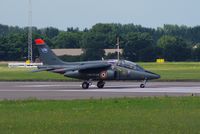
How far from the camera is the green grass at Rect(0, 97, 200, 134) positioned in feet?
55.9

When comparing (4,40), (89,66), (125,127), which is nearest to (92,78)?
(89,66)

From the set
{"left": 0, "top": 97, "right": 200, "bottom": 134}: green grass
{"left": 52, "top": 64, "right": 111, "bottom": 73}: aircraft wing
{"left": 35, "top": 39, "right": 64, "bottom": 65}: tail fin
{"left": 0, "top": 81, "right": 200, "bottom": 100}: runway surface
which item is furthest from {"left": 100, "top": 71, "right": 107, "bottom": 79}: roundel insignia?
{"left": 0, "top": 97, "right": 200, "bottom": 134}: green grass

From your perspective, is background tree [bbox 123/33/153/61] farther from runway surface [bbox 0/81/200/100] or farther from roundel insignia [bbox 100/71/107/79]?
roundel insignia [bbox 100/71/107/79]

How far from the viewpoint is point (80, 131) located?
1673 centimetres

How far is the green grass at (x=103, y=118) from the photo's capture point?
17.0 meters

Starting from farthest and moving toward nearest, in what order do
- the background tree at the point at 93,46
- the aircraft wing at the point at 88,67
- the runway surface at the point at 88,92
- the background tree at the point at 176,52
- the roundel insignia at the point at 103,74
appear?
1. the background tree at the point at 176,52
2. the background tree at the point at 93,46
3. the aircraft wing at the point at 88,67
4. the roundel insignia at the point at 103,74
5. the runway surface at the point at 88,92

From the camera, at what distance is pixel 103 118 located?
19.7 metres

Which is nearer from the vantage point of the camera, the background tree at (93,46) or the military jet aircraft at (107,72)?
the military jet aircraft at (107,72)

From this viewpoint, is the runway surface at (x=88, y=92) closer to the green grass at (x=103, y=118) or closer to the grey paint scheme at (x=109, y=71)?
the grey paint scheme at (x=109, y=71)

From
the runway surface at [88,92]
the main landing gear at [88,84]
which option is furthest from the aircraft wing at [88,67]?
the runway surface at [88,92]

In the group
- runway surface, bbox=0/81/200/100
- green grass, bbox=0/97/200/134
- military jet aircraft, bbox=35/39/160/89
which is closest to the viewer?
green grass, bbox=0/97/200/134

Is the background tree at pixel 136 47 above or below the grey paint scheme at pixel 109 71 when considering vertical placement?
above

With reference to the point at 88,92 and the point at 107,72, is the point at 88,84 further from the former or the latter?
the point at 88,92

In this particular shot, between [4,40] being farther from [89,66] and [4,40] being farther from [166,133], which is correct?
[166,133]
